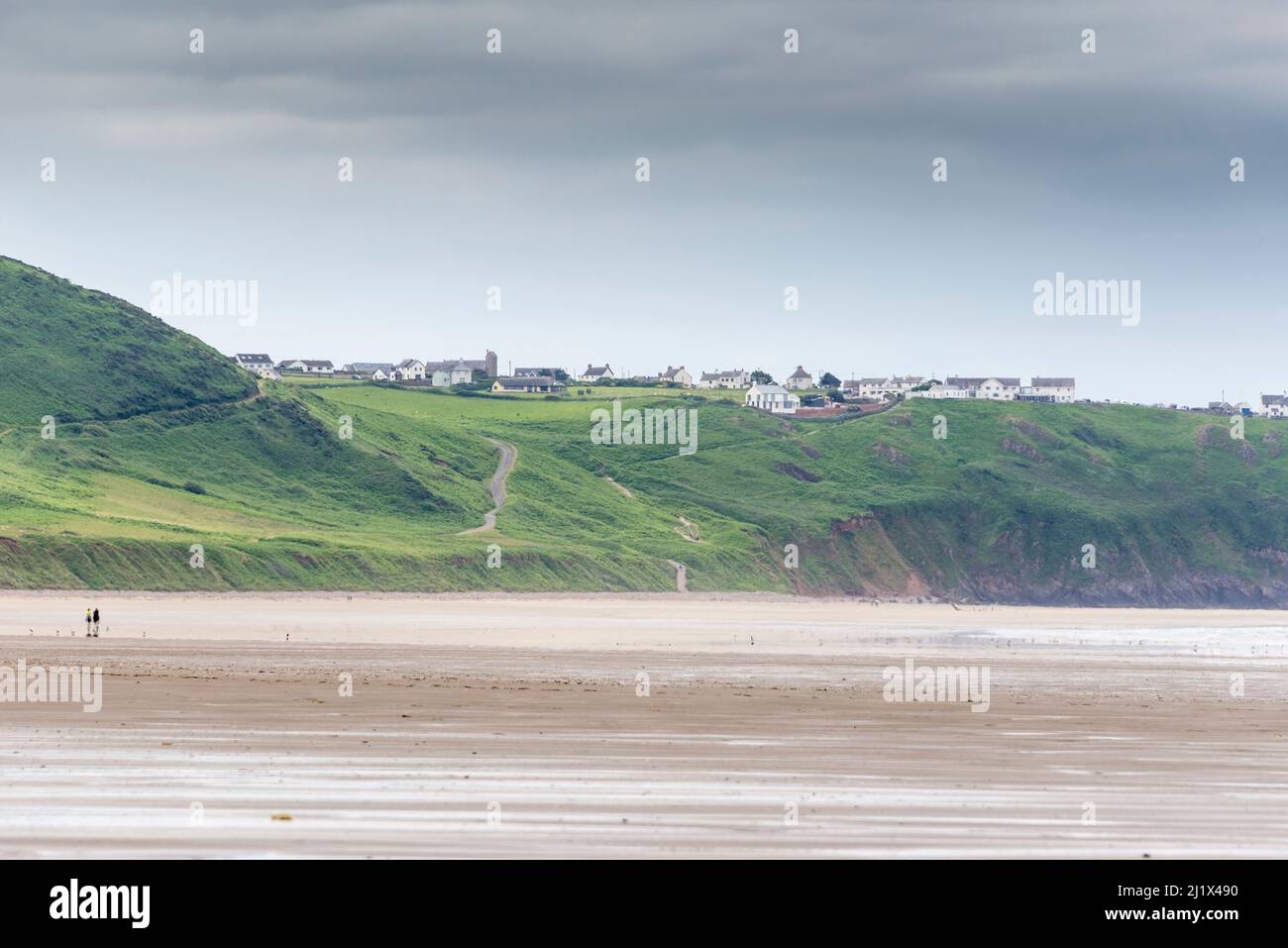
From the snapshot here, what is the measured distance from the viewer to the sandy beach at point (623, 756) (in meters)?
21.8

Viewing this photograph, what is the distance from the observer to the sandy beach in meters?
21.8

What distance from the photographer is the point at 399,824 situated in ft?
72.6

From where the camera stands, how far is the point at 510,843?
21.0 meters

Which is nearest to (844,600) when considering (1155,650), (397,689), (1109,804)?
(1155,650)

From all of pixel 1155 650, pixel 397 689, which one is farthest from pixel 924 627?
pixel 397 689

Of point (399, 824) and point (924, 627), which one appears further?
point (924, 627)

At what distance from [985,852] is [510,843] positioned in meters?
6.30

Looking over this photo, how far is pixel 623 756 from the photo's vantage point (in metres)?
29.7
